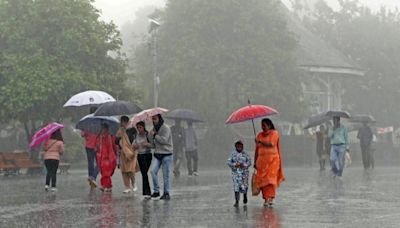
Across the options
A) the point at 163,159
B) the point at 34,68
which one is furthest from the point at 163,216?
the point at 34,68

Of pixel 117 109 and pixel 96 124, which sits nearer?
pixel 117 109

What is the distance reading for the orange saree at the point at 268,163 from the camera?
46.5ft

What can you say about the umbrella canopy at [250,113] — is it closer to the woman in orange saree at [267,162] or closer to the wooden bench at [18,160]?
the woman in orange saree at [267,162]

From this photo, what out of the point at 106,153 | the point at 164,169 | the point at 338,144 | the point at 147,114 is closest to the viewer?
the point at 164,169

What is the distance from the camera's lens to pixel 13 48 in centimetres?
3291

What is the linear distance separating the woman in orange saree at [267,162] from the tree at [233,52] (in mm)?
28891

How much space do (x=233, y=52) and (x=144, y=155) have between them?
2859 cm

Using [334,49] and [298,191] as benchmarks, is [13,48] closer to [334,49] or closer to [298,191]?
[298,191]

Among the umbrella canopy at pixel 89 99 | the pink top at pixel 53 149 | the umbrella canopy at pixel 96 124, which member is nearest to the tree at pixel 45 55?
the umbrella canopy at pixel 89 99

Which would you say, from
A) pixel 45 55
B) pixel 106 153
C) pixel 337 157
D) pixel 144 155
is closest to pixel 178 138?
pixel 337 157

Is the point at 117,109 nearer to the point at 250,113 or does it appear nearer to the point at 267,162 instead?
the point at 250,113

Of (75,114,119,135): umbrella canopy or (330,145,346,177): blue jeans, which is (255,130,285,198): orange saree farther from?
(330,145,346,177): blue jeans

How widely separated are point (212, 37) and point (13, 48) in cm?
1491

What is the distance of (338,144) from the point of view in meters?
23.6
